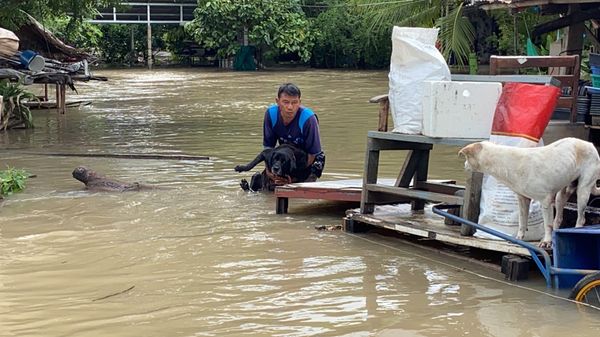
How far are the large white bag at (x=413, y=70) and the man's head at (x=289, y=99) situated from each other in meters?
1.79

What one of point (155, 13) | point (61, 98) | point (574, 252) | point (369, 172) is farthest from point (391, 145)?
point (155, 13)

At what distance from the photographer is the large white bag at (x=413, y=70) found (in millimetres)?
6547

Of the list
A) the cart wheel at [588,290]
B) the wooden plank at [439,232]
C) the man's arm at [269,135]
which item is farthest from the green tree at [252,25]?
the cart wheel at [588,290]

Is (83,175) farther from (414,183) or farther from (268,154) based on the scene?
(414,183)

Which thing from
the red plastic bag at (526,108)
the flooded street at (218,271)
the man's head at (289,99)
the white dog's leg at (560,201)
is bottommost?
the flooded street at (218,271)

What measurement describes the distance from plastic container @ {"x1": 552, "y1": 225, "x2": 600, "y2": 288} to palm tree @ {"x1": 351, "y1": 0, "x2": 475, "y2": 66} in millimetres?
13854

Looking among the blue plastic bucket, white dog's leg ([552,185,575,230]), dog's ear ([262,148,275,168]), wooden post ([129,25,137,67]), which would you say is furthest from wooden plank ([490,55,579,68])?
wooden post ([129,25,137,67])

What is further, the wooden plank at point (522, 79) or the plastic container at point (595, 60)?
the plastic container at point (595, 60)

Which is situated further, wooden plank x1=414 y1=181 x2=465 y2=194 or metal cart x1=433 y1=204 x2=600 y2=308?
wooden plank x1=414 y1=181 x2=465 y2=194

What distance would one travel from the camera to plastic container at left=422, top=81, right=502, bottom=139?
20.2ft

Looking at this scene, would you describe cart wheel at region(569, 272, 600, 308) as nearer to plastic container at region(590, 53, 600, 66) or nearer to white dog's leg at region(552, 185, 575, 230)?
white dog's leg at region(552, 185, 575, 230)

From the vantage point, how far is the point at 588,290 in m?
5.18

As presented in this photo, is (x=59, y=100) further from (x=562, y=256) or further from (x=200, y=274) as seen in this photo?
(x=562, y=256)

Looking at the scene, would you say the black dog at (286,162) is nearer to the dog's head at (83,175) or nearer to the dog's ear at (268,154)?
the dog's ear at (268,154)
